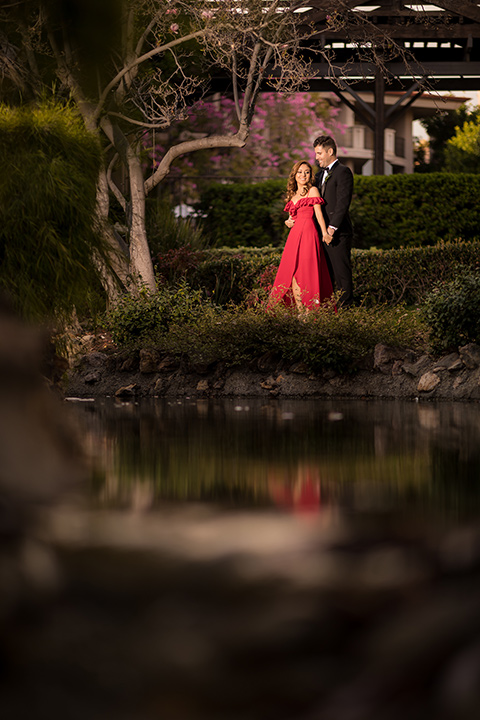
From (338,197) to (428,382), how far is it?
309 cm

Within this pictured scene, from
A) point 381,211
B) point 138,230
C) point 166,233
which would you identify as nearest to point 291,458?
point 138,230

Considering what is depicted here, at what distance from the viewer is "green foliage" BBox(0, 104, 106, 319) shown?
5297mm

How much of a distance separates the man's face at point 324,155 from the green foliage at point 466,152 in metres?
19.8

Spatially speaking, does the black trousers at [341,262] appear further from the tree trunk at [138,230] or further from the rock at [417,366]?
the tree trunk at [138,230]

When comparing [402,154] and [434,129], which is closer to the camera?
[434,129]

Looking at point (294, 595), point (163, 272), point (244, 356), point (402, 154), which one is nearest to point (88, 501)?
point (294, 595)

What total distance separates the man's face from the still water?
4.44m

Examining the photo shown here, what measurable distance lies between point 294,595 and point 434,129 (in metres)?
45.1

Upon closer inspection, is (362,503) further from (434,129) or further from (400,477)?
(434,129)

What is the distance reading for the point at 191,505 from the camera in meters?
3.19

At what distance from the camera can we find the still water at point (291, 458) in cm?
330

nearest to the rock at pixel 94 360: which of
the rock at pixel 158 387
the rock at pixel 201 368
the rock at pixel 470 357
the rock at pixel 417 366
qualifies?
the rock at pixel 158 387

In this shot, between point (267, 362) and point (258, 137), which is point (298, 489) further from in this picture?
point (258, 137)

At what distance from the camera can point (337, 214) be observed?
34.6ft
